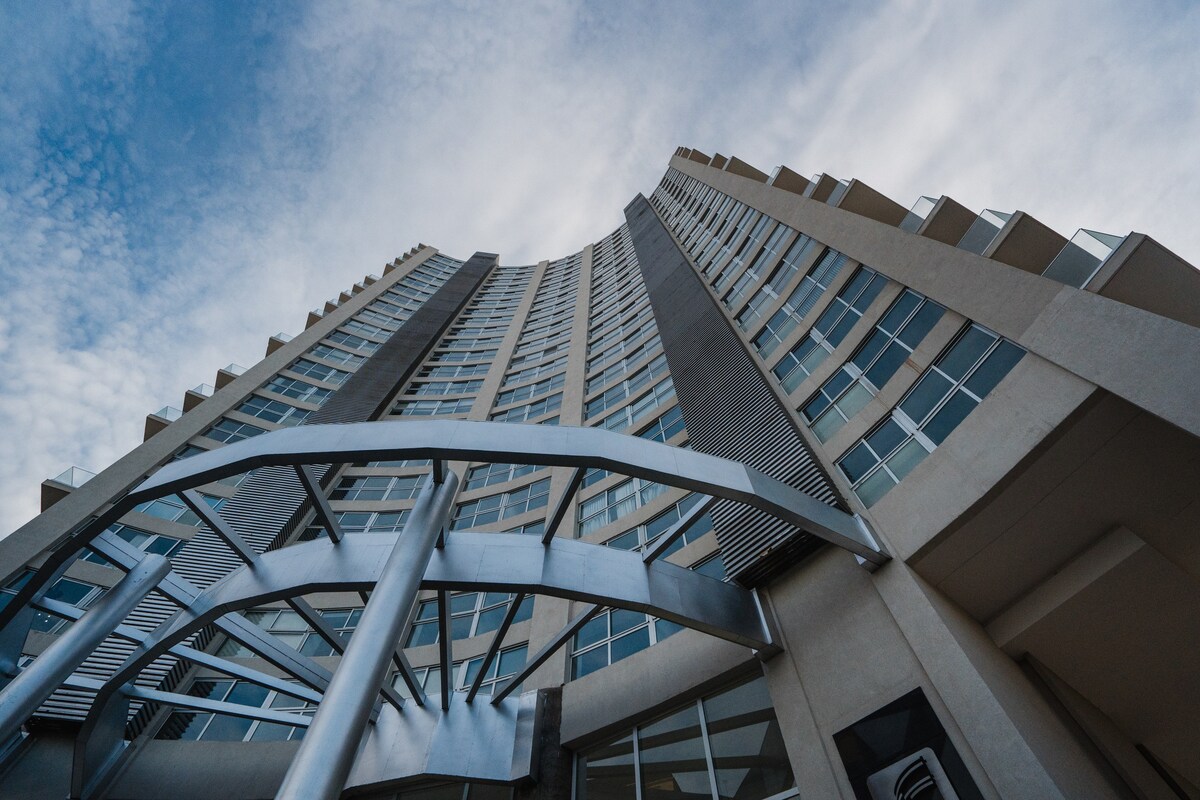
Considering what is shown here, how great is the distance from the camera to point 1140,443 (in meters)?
7.66

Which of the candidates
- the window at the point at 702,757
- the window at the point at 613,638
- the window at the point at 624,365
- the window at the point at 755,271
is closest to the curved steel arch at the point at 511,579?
the window at the point at 702,757

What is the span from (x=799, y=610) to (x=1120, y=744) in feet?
15.7

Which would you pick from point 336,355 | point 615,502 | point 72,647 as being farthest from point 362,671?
point 336,355

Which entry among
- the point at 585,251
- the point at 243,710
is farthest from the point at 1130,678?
the point at 585,251

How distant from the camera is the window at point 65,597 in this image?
1692 cm

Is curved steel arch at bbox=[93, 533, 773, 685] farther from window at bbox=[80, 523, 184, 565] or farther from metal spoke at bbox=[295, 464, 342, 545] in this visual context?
window at bbox=[80, 523, 184, 565]

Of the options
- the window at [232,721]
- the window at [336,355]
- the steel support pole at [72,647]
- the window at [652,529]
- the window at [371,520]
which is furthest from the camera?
the window at [336,355]

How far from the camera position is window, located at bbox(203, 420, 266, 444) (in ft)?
84.0

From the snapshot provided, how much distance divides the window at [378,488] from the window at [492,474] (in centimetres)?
235

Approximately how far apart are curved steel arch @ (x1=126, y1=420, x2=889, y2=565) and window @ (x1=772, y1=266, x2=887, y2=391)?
682 cm

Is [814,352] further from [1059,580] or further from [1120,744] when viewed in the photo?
[1120,744]

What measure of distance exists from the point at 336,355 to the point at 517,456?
3145cm

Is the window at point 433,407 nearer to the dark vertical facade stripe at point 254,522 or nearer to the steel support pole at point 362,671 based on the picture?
the dark vertical facade stripe at point 254,522

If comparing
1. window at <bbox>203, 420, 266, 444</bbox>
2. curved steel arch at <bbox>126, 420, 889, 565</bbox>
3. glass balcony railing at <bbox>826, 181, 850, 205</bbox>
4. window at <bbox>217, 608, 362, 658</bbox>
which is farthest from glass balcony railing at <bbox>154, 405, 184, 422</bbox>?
glass balcony railing at <bbox>826, 181, 850, 205</bbox>
